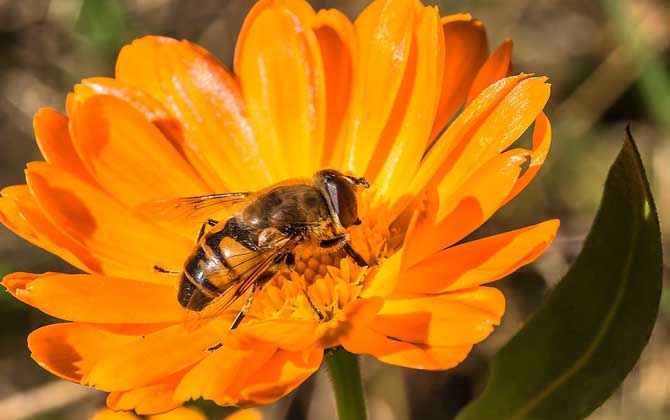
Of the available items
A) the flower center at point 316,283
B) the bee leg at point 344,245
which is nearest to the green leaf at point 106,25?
the flower center at point 316,283

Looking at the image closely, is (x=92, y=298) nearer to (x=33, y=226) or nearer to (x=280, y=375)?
(x=33, y=226)

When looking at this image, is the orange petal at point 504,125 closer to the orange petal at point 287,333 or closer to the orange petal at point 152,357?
the orange petal at point 287,333

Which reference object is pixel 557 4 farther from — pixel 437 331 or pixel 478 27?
pixel 437 331

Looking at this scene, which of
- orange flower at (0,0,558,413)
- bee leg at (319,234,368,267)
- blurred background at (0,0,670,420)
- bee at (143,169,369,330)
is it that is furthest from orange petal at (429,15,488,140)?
blurred background at (0,0,670,420)

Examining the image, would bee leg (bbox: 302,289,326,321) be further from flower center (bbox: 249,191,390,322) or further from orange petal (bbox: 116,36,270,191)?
orange petal (bbox: 116,36,270,191)

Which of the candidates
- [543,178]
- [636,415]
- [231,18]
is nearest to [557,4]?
[543,178]

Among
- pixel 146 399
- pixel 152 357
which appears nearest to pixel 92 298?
pixel 152 357
